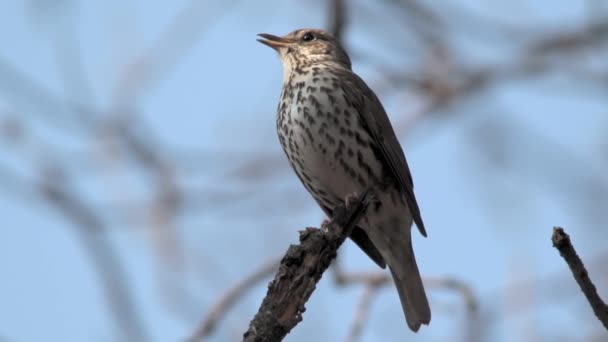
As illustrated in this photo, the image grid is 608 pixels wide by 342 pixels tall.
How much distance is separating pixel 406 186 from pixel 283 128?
2.97 feet

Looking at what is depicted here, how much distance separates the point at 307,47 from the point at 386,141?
47.4 inches

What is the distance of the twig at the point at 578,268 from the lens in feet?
10.6

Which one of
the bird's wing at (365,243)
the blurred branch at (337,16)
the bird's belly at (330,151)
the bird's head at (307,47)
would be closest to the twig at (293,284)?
the bird's belly at (330,151)

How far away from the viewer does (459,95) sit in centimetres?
864

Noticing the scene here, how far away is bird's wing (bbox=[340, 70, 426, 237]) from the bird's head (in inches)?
23.7

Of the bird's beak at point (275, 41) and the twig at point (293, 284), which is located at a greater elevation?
the bird's beak at point (275, 41)

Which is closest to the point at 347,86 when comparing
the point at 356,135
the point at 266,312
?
the point at 356,135

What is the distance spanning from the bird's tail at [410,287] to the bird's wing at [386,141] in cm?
37

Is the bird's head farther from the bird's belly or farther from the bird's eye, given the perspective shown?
the bird's belly

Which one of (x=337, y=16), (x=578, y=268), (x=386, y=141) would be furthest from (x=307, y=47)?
(x=578, y=268)

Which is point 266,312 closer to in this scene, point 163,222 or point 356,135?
point 356,135

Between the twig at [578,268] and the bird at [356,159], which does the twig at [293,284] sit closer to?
the twig at [578,268]

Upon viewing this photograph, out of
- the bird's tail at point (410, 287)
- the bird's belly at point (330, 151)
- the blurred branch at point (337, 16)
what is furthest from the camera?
the blurred branch at point (337, 16)

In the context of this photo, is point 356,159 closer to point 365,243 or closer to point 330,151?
point 330,151
